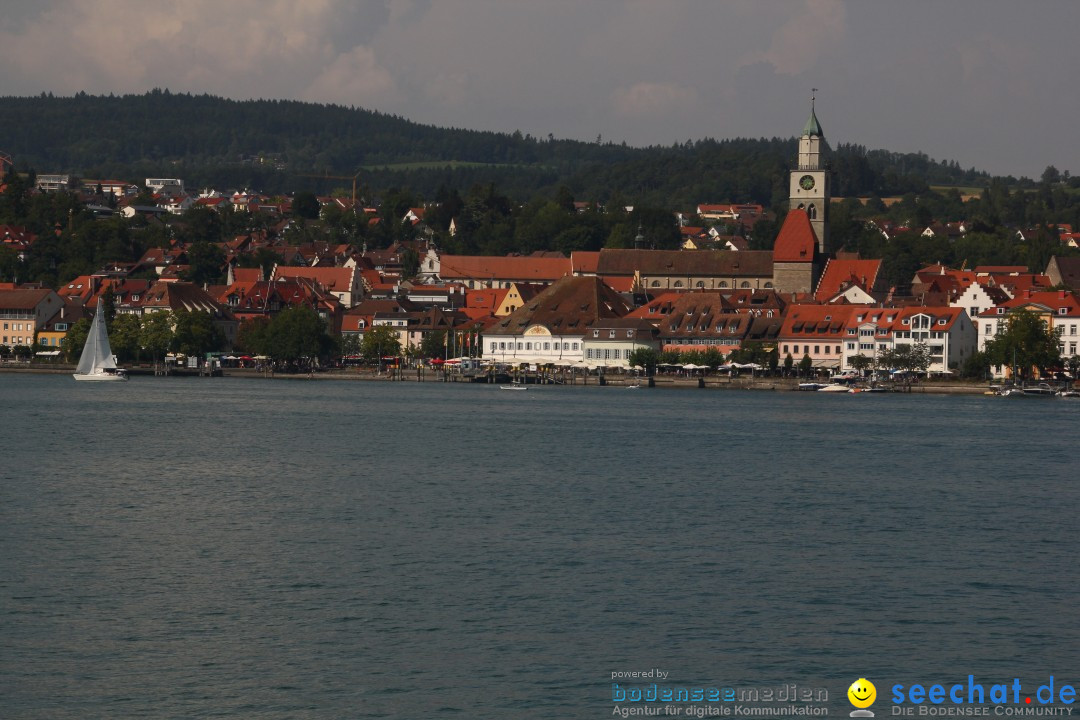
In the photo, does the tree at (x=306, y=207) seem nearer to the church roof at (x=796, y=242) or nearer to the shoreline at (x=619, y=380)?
the church roof at (x=796, y=242)

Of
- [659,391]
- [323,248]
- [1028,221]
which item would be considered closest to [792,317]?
[659,391]

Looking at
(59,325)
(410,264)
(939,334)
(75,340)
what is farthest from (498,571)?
(410,264)

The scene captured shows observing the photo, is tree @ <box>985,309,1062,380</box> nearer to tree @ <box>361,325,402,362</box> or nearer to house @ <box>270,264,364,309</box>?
tree @ <box>361,325,402,362</box>

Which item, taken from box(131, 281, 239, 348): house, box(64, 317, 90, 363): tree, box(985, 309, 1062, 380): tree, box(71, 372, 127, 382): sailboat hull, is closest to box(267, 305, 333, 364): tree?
box(131, 281, 239, 348): house

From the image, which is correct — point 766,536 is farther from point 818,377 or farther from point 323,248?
point 323,248

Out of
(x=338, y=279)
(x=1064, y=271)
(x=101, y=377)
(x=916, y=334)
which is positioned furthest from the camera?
(x=338, y=279)

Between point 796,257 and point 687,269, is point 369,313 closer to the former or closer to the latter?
point 687,269

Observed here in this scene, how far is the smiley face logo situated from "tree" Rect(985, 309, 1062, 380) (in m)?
66.5

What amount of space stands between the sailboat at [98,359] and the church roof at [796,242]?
44.4 m

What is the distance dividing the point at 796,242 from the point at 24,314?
49.4 metres

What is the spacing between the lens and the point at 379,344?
102438 millimetres

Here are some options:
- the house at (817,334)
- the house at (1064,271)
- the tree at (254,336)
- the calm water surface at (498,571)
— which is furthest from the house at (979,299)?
the calm water surface at (498,571)

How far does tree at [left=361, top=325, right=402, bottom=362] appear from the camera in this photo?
102 m

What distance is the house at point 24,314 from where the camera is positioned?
107 m
